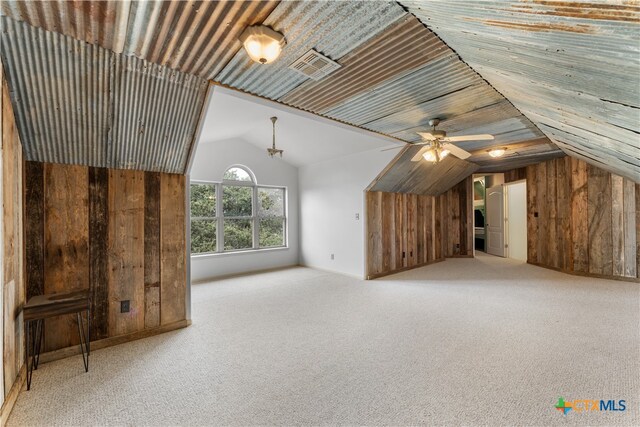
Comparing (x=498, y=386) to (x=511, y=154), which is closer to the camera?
(x=498, y=386)

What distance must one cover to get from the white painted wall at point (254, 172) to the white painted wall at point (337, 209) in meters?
0.26

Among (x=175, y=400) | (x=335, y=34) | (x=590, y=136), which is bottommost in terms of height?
(x=175, y=400)

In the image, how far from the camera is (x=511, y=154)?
5.52 m

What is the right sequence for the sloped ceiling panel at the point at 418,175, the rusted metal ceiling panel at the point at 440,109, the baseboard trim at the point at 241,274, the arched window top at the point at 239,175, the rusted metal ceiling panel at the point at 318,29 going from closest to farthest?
the rusted metal ceiling panel at the point at 318,29, the rusted metal ceiling panel at the point at 440,109, the sloped ceiling panel at the point at 418,175, the baseboard trim at the point at 241,274, the arched window top at the point at 239,175

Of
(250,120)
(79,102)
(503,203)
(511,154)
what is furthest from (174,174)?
(503,203)

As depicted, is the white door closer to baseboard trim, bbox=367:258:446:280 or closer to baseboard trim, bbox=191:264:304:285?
baseboard trim, bbox=367:258:446:280

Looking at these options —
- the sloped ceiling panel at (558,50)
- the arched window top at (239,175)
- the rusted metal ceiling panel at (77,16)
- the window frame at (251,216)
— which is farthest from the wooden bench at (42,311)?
the arched window top at (239,175)

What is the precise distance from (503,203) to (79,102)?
9.47m

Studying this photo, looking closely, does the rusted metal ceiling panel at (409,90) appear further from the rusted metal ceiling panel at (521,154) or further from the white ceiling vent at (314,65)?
the rusted metal ceiling panel at (521,154)

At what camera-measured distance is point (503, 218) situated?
26.8ft

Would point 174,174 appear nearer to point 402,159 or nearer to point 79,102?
point 79,102

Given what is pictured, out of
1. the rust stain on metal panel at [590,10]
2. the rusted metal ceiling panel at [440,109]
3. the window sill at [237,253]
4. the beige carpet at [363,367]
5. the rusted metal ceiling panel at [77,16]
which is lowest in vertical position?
the beige carpet at [363,367]

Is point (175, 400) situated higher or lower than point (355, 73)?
lower

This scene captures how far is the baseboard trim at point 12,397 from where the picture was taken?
174cm
